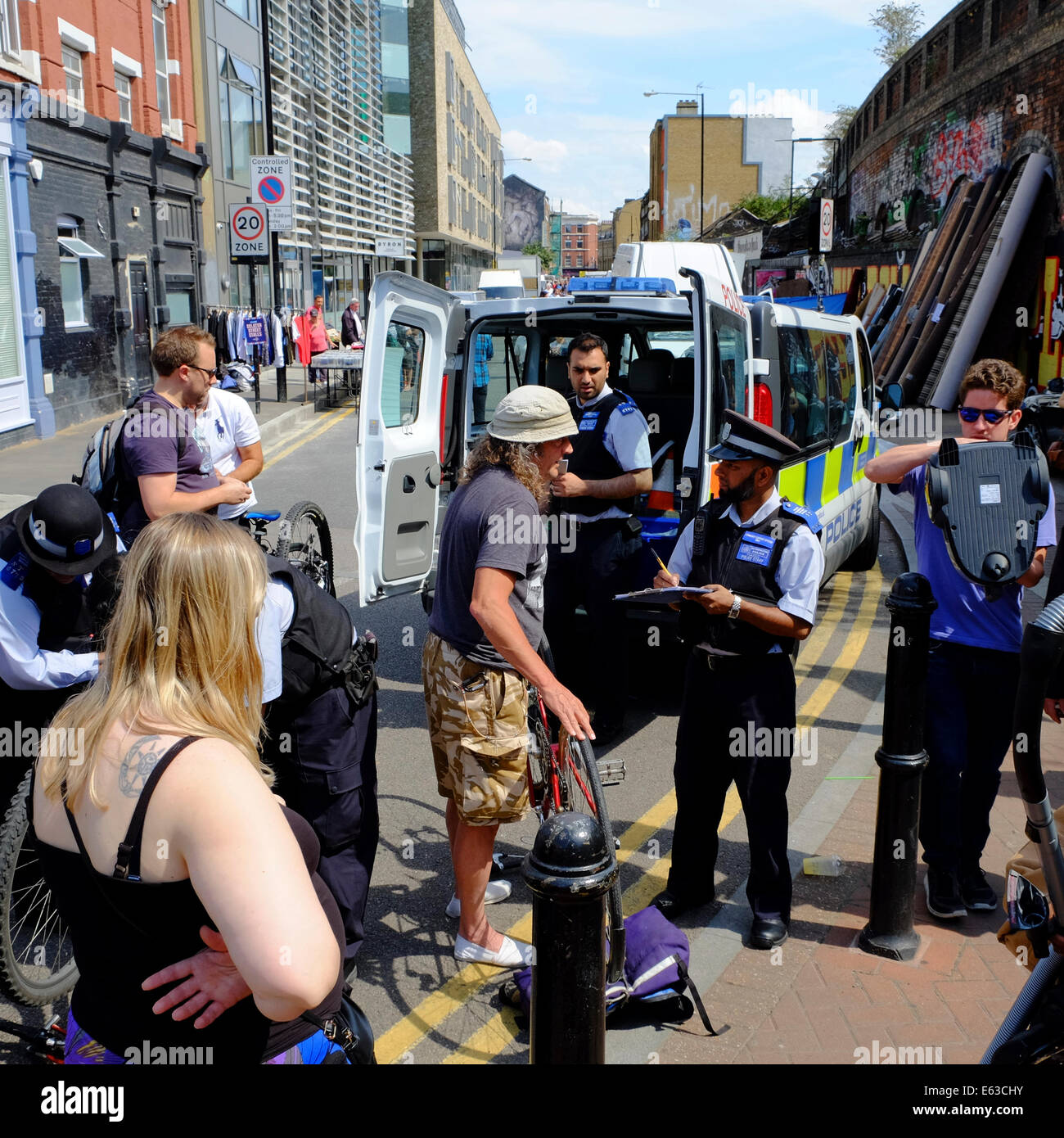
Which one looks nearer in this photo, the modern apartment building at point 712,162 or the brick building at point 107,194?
the brick building at point 107,194

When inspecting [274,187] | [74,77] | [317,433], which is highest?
[74,77]

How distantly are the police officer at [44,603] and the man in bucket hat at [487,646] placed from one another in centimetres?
121

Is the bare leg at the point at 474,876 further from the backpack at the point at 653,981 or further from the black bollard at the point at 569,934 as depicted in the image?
the black bollard at the point at 569,934

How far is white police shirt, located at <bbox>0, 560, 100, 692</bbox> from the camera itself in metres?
3.53

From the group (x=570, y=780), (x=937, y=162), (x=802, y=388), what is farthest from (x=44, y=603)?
(x=937, y=162)

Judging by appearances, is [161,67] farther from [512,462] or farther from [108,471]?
[512,462]

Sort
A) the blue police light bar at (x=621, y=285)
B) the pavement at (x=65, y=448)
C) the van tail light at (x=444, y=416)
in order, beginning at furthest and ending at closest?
the pavement at (x=65, y=448) < the van tail light at (x=444, y=416) < the blue police light bar at (x=621, y=285)

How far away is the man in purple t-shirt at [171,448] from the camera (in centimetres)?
514

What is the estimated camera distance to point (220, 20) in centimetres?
2628

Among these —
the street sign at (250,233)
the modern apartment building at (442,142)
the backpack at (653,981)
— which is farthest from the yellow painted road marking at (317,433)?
the modern apartment building at (442,142)

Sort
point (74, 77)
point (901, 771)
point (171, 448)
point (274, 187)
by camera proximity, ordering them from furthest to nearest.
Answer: point (274, 187) → point (74, 77) → point (171, 448) → point (901, 771)

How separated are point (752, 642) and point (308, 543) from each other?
12.8ft

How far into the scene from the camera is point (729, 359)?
21.1ft

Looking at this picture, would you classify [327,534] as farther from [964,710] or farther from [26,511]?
[964,710]
